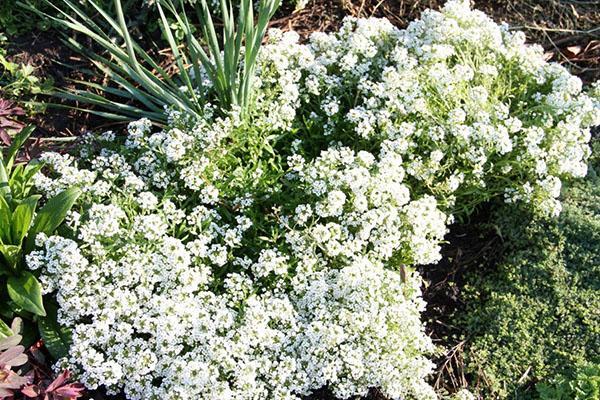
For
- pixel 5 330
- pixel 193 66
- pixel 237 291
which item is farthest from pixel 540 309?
pixel 5 330

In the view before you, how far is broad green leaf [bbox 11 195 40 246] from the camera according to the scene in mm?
3469

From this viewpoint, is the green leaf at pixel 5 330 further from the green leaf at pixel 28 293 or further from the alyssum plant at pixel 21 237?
the green leaf at pixel 28 293

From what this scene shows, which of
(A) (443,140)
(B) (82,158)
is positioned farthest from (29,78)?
(A) (443,140)

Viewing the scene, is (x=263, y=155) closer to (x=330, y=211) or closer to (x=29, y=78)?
(x=330, y=211)

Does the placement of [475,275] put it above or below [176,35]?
below

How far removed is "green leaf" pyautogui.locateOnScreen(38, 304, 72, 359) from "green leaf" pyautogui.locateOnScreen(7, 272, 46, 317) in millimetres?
148

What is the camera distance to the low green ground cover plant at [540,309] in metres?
3.88

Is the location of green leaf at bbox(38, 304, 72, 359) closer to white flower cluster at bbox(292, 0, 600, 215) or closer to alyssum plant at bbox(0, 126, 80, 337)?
alyssum plant at bbox(0, 126, 80, 337)

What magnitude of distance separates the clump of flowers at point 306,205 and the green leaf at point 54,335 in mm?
81

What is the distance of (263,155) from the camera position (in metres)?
4.27

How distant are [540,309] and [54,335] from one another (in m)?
2.48

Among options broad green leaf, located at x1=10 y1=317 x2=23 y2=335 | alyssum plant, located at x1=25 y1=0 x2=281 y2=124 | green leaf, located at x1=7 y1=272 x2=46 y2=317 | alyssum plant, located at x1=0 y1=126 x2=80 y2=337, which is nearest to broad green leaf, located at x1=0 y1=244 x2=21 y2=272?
alyssum plant, located at x1=0 y1=126 x2=80 y2=337

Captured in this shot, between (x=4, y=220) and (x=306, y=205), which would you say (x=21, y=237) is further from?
(x=306, y=205)

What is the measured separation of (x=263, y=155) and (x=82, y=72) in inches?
59.7
